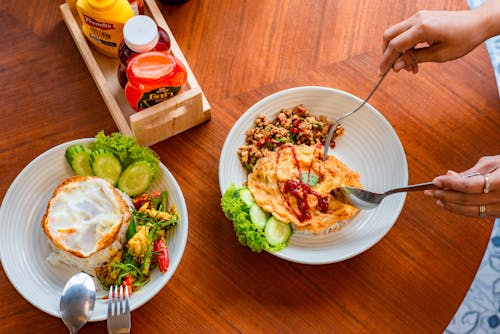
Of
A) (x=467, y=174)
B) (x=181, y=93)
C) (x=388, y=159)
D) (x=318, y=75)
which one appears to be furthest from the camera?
(x=318, y=75)

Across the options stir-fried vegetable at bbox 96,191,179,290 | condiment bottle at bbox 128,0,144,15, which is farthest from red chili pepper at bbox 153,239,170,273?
condiment bottle at bbox 128,0,144,15

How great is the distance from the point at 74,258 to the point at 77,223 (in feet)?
0.43

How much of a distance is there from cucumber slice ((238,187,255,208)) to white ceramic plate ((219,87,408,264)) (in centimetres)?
7

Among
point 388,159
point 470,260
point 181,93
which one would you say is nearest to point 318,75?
point 388,159

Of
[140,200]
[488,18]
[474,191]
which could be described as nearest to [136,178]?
[140,200]

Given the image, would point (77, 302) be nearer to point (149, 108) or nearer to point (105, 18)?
point (149, 108)

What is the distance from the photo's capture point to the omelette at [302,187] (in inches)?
89.8

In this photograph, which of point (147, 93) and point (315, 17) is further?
point (315, 17)

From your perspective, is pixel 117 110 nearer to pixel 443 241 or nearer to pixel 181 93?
pixel 181 93

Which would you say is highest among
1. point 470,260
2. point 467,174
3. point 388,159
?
point 467,174

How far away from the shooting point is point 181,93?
2.25 metres

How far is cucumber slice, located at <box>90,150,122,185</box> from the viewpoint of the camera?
2.20 m

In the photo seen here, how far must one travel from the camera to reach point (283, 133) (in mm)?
2404

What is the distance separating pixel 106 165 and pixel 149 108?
0.90 ft
